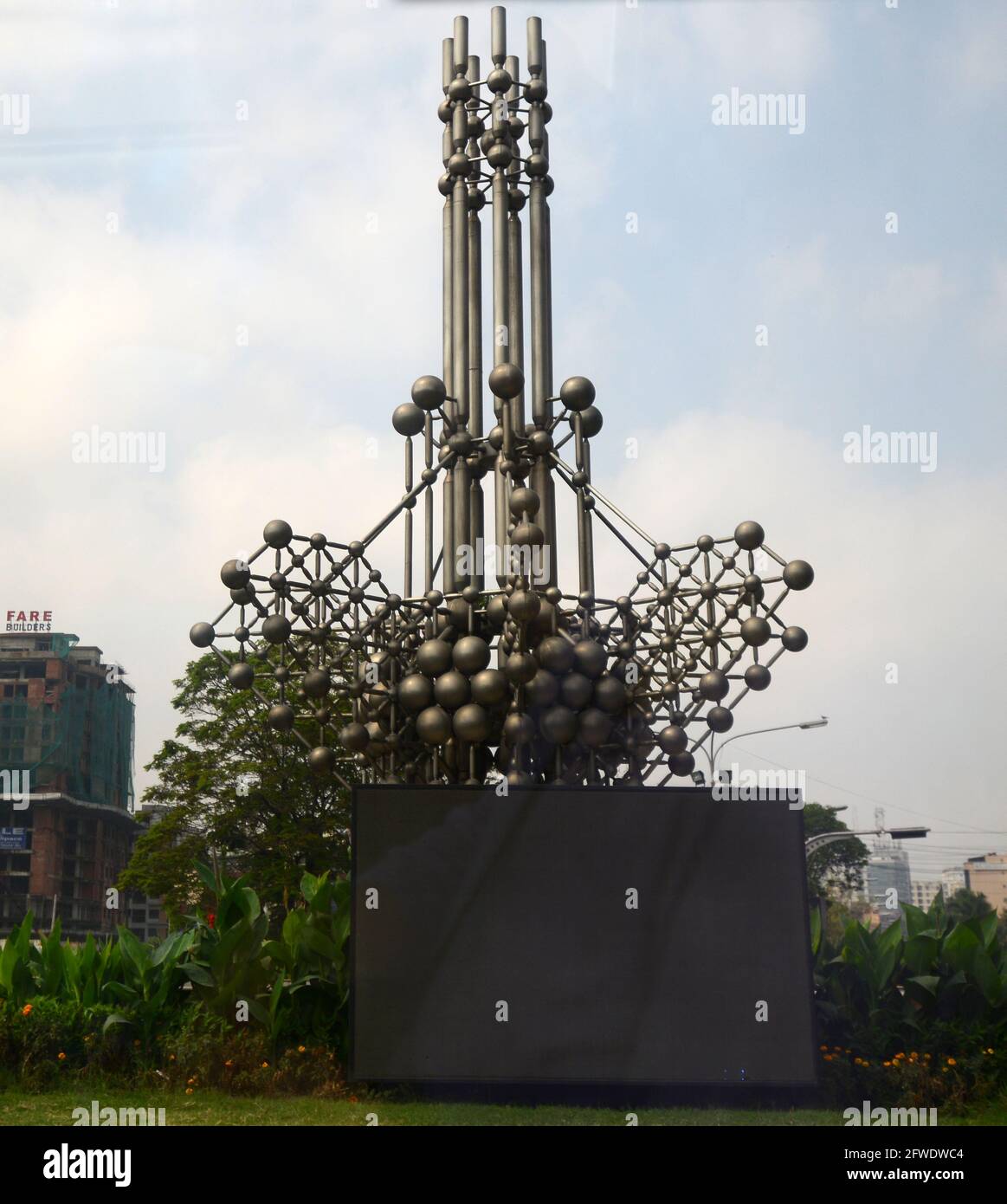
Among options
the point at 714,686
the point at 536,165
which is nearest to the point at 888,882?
the point at 714,686

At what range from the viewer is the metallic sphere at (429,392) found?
1054 centimetres

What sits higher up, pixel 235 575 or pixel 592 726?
pixel 235 575

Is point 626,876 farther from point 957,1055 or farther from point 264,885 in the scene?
point 264,885

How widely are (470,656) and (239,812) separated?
55.7 feet

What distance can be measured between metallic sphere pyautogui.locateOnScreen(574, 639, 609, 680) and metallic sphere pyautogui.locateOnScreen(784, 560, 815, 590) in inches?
61.0

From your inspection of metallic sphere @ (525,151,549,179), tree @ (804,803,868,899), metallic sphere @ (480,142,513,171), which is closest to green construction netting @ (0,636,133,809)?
tree @ (804,803,868,899)

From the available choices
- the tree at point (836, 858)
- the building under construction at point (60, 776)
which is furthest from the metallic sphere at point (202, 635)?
the tree at point (836, 858)

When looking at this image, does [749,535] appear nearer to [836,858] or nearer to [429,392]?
[429,392]

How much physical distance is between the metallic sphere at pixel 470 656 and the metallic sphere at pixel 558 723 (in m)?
0.63

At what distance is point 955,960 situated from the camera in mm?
10422

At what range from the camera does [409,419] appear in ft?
35.0

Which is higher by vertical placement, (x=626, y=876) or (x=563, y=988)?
(x=626, y=876)
